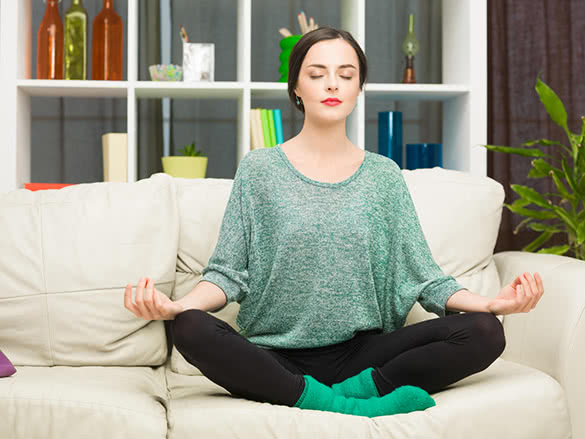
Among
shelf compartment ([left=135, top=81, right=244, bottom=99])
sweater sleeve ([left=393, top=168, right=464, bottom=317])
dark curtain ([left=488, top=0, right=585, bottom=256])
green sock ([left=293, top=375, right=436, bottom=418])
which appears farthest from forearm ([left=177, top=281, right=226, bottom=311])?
dark curtain ([left=488, top=0, right=585, bottom=256])

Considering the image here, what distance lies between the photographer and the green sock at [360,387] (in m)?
1.35

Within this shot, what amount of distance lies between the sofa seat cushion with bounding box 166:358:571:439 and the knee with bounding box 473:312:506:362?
7cm

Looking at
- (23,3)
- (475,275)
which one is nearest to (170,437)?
(475,275)

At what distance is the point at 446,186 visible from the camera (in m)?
1.91

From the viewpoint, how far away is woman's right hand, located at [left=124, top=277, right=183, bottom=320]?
4.10 ft

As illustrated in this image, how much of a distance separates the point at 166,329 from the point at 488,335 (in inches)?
32.5

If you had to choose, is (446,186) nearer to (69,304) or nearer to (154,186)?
(154,186)

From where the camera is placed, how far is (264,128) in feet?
7.91

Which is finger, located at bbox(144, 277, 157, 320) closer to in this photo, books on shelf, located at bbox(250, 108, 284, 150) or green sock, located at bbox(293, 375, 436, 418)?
green sock, located at bbox(293, 375, 436, 418)

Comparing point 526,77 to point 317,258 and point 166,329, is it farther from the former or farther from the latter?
point 166,329

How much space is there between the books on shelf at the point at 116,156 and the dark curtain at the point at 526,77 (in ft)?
4.63

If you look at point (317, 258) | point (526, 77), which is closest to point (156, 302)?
point (317, 258)

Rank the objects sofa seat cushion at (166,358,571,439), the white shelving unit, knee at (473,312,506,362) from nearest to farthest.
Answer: sofa seat cushion at (166,358,571,439)
knee at (473,312,506,362)
the white shelving unit

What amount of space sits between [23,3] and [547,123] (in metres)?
2.01
